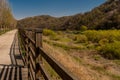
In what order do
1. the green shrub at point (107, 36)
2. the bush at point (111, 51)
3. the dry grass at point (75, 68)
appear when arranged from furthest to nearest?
1. the green shrub at point (107, 36)
2. the bush at point (111, 51)
3. the dry grass at point (75, 68)

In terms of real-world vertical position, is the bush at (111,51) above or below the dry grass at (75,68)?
below

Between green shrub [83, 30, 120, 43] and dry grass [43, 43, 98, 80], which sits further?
green shrub [83, 30, 120, 43]

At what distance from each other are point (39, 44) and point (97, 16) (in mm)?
124996

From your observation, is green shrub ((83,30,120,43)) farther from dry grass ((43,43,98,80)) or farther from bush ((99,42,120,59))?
dry grass ((43,43,98,80))

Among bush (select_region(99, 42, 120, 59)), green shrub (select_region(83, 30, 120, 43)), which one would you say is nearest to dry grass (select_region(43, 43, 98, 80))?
bush (select_region(99, 42, 120, 59))

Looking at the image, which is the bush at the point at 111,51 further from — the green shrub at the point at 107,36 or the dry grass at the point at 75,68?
the dry grass at the point at 75,68

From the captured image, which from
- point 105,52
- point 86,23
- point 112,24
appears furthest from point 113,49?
point 86,23

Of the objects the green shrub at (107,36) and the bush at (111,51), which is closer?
the bush at (111,51)

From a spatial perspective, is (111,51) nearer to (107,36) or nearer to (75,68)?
(107,36)

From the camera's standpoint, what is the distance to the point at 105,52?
27641 mm

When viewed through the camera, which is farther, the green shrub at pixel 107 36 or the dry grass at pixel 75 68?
the green shrub at pixel 107 36

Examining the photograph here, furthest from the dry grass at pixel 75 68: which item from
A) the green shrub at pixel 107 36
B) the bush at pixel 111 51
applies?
the green shrub at pixel 107 36

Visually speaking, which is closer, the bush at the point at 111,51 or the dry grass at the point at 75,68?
the dry grass at the point at 75,68

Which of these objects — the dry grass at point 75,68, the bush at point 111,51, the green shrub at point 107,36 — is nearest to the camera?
the dry grass at point 75,68
